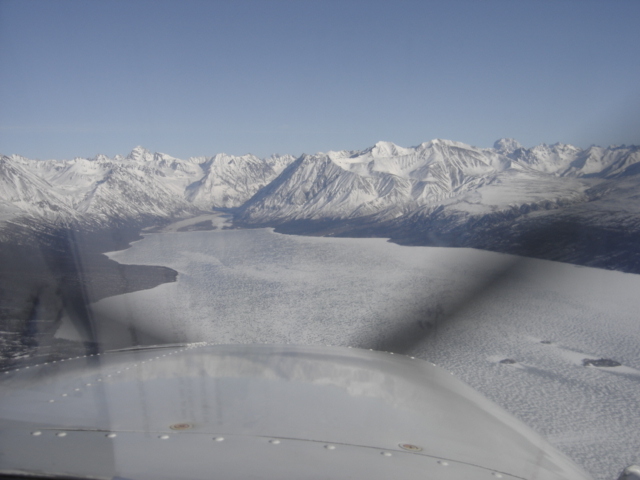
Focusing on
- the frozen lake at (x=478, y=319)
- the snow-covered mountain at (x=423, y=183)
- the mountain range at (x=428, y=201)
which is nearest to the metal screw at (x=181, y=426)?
the frozen lake at (x=478, y=319)

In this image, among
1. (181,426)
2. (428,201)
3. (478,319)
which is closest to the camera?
(181,426)

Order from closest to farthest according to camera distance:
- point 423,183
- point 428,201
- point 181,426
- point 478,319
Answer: point 181,426 → point 478,319 → point 428,201 → point 423,183

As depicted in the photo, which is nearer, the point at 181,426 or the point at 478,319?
the point at 181,426

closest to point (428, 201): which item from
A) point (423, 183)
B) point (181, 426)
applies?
point (423, 183)

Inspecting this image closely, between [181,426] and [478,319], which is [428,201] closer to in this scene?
[478,319]

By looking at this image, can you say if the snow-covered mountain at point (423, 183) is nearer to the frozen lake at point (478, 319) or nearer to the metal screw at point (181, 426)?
the frozen lake at point (478, 319)

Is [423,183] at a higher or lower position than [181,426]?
higher

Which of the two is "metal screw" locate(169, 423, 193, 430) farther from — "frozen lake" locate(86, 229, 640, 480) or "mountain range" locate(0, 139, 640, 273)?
"mountain range" locate(0, 139, 640, 273)

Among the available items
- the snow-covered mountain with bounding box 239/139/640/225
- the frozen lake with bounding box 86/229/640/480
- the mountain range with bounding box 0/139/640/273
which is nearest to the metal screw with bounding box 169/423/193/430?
the frozen lake with bounding box 86/229/640/480
